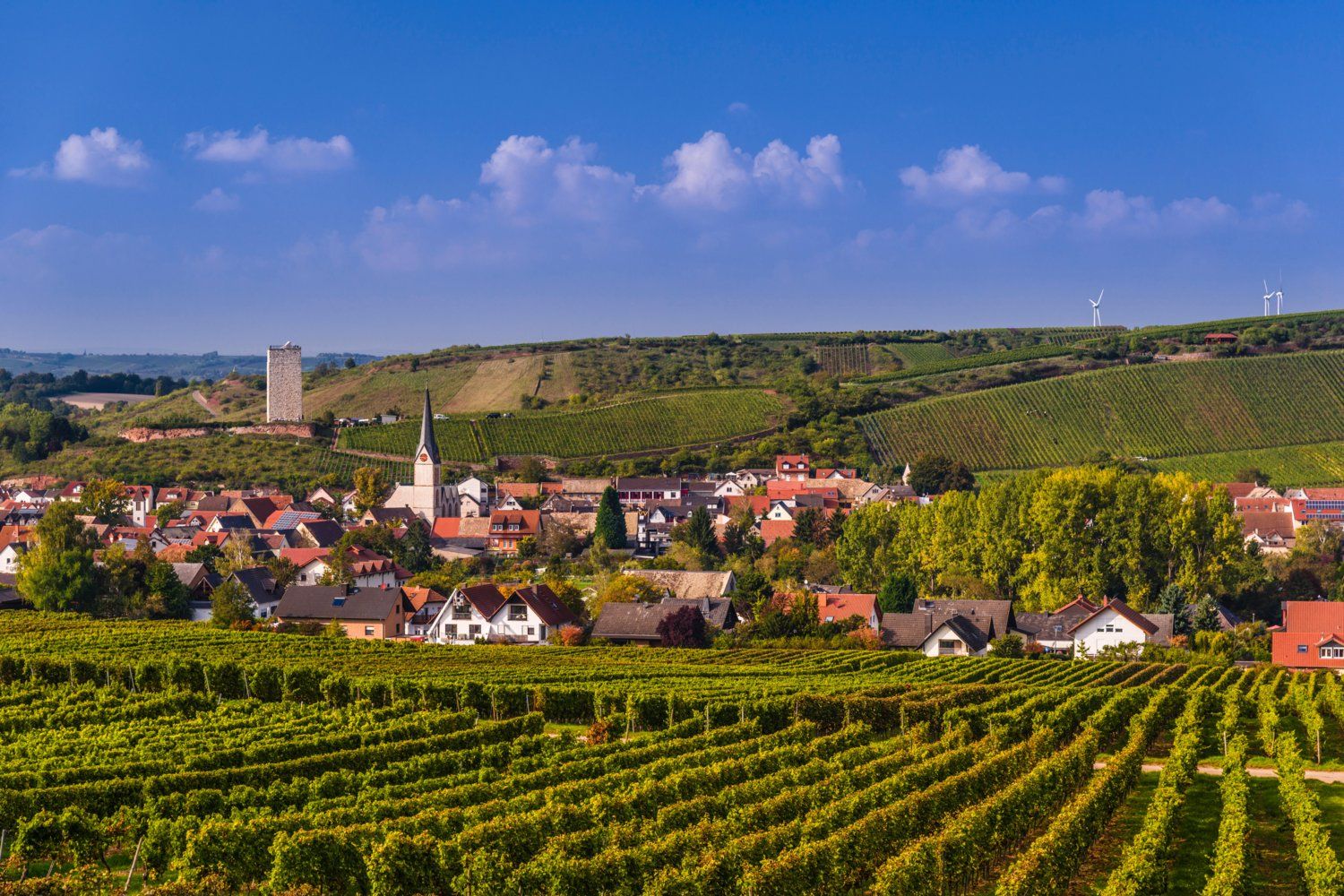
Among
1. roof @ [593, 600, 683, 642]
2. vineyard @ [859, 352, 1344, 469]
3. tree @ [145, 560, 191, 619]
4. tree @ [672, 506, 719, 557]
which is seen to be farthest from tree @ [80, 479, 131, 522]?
vineyard @ [859, 352, 1344, 469]

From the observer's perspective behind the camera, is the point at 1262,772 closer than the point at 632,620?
Yes

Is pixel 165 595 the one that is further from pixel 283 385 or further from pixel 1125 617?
pixel 283 385

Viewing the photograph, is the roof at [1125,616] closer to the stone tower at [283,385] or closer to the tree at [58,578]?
the tree at [58,578]

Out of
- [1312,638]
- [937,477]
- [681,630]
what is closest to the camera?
[1312,638]

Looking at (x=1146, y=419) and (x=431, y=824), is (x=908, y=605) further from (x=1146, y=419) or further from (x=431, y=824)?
(x=1146, y=419)

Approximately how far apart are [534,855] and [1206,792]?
15229 millimetres

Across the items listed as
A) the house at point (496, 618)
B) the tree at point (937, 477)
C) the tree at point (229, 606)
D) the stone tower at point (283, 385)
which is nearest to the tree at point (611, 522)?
the tree at point (937, 477)

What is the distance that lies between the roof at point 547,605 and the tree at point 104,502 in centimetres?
4755

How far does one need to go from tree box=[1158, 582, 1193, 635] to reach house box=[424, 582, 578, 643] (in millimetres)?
26790

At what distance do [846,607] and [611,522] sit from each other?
31.6 m

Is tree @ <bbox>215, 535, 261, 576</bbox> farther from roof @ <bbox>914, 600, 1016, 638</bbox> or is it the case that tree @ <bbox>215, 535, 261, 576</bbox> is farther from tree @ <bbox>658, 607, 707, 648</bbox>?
roof @ <bbox>914, 600, 1016, 638</bbox>

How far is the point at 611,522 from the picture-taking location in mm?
92938

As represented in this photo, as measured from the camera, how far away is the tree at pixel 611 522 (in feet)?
302

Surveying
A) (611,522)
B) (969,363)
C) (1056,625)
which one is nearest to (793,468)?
(611,522)
